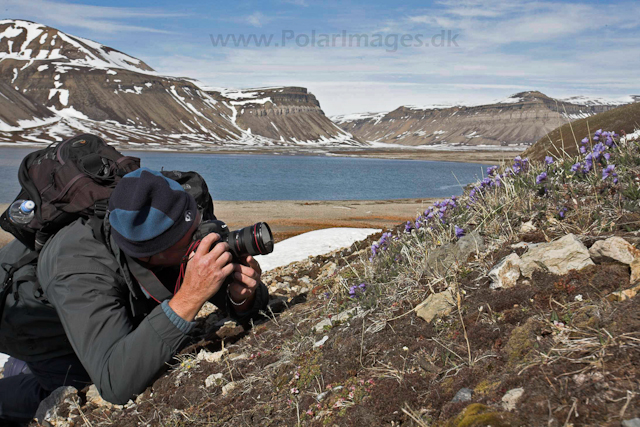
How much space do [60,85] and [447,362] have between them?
18350cm

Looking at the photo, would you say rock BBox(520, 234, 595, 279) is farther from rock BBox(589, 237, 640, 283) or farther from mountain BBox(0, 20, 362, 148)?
mountain BBox(0, 20, 362, 148)

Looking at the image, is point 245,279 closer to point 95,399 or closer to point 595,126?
point 95,399

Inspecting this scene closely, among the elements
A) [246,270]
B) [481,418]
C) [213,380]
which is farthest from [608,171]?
[213,380]

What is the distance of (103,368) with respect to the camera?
7.70ft

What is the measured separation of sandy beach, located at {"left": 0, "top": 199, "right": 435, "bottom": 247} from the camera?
16.9 m

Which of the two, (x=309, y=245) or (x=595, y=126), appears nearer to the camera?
(x=595, y=126)

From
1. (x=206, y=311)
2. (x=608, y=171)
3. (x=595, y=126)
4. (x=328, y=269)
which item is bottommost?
(x=206, y=311)

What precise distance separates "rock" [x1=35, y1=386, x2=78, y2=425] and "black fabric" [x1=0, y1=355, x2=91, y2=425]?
0.53 ft

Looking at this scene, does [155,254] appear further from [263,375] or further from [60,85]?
[60,85]

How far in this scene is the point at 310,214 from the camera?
2114cm

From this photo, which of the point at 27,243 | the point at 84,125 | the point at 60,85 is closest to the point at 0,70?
the point at 60,85

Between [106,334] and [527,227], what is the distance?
2.53 metres

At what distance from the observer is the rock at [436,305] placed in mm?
2357

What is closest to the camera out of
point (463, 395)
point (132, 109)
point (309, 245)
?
point (463, 395)
